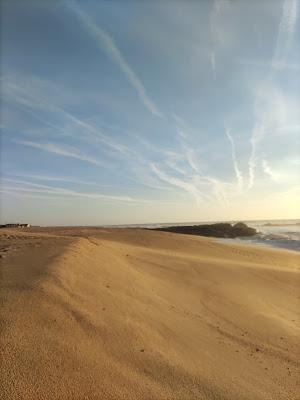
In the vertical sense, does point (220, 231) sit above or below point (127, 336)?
above

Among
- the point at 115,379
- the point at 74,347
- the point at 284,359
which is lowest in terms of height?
the point at 284,359

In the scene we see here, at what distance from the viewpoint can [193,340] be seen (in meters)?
5.55

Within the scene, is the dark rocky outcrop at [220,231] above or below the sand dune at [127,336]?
above

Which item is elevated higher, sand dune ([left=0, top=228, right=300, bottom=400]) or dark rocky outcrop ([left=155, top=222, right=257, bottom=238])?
dark rocky outcrop ([left=155, top=222, right=257, bottom=238])

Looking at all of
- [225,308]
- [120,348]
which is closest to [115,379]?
[120,348]

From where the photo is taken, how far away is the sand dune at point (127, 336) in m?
3.77

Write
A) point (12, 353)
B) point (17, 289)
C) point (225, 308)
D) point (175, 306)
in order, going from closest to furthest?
point (12, 353)
point (17, 289)
point (175, 306)
point (225, 308)

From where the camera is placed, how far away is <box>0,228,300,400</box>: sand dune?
12.4 ft

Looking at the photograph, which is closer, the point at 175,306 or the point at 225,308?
the point at 175,306

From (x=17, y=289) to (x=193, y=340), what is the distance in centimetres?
260

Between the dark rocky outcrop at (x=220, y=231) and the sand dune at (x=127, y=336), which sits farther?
the dark rocky outcrop at (x=220, y=231)

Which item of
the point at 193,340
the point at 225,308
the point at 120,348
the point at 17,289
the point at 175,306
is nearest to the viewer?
the point at 120,348

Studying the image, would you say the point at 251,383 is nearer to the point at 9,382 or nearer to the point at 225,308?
the point at 9,382

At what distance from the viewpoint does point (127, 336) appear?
4.94 meters
